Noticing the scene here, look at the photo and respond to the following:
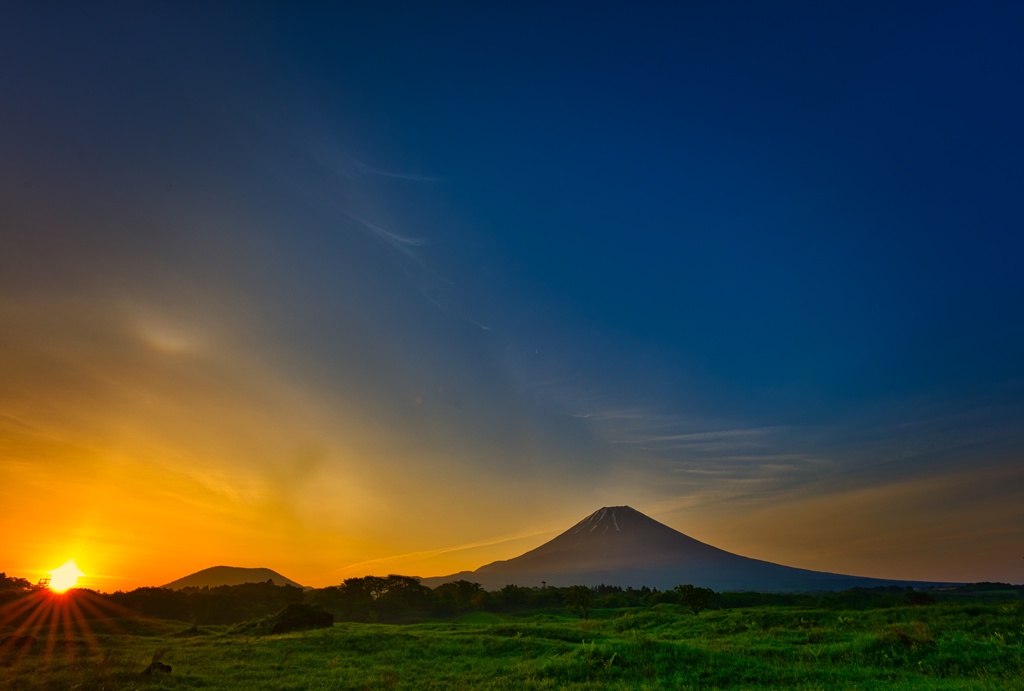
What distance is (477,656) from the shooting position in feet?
81.6

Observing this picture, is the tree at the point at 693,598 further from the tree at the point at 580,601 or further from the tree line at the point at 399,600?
the tree at the point at 580,601

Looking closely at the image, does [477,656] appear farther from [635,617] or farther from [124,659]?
[635,617]

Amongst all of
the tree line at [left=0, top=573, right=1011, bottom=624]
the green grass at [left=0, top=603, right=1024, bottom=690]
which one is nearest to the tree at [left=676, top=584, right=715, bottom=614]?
the tree line at [left=0, top=573, right=1011, bottom=624]

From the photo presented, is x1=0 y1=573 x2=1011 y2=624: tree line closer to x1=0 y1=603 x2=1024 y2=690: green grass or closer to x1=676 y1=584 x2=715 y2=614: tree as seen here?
x1=676 y1=584 x2=715 y2=614: tree

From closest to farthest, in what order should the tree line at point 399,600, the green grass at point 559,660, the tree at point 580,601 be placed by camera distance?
the green grass at point 559,660, the tree at point 580,601, the tree line at point 399,600

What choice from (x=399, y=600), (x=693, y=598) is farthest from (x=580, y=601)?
(x=399, y=600)

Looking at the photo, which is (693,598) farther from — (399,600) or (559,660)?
(399,600)

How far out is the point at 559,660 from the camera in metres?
21.2

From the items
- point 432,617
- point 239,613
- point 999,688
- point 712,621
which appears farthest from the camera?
point 432,617

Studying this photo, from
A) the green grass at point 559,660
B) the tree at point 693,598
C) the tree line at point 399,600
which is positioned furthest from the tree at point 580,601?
the green grass at point 559,660

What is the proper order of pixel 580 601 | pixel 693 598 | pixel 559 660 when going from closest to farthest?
1. pixel 559 660
2. pixel 693 598
3. pixel 580 601

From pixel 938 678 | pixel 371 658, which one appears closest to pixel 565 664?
pixel 371 658

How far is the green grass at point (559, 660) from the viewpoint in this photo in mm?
17953

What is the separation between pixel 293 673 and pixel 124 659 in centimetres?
865
